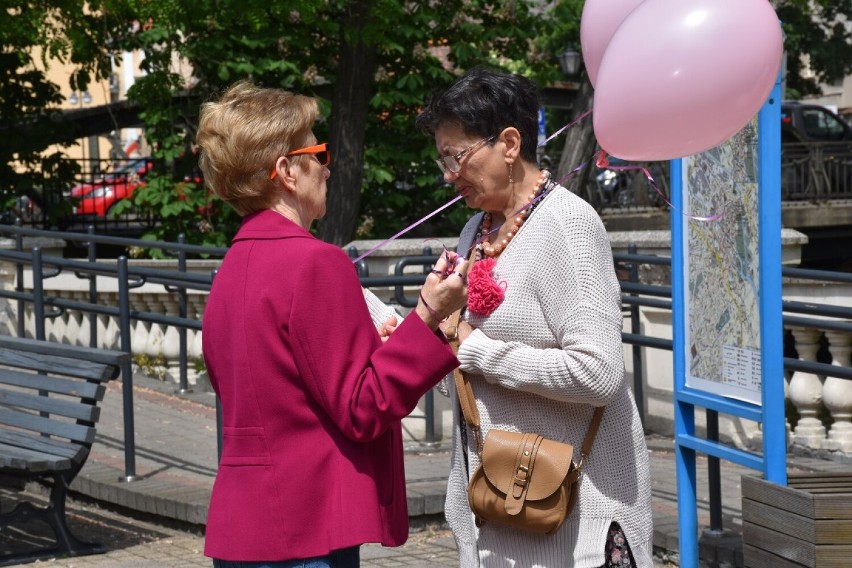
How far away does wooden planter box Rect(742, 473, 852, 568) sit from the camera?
352 centimetres

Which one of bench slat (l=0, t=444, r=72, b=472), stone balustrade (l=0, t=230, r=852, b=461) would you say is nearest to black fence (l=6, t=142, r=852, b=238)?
stone balustrade (l=0, t=230, r=852, b=461)

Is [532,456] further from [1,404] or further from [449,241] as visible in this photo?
[449,241]

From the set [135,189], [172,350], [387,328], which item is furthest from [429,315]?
[135,189]

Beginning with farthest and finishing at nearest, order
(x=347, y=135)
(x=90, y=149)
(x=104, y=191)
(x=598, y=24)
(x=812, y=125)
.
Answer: (x=90, y=149)
(x=812, y=125)
(x=104, y=191)
(x=347, y=135)
(x=598, y=24)

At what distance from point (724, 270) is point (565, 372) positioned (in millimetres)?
1380

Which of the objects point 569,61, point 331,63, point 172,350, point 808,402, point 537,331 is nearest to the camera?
point 537,331

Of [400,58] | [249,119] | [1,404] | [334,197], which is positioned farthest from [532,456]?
[400,58]

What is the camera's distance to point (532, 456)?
2980 mm

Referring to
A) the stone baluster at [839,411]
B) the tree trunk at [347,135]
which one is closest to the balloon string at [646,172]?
the stone baluster at [839,411]

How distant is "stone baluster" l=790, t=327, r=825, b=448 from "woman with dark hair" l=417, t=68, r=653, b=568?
4.47 metres

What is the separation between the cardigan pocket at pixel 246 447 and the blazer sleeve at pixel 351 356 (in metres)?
0.15

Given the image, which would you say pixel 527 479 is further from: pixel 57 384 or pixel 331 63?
pixel 331 63

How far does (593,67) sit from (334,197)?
10581 mm

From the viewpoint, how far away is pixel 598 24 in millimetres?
3715
